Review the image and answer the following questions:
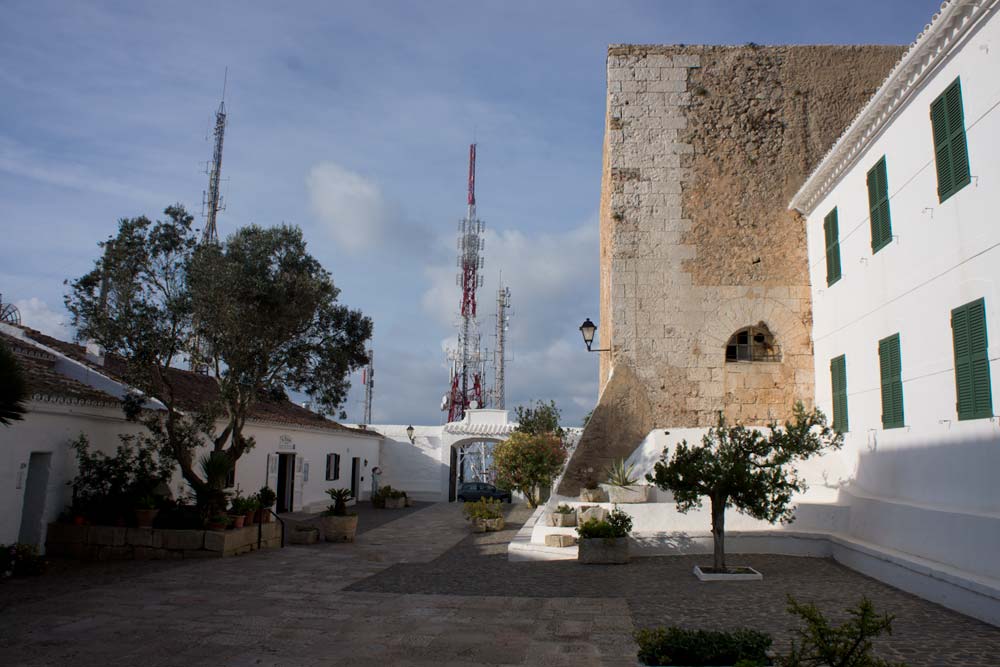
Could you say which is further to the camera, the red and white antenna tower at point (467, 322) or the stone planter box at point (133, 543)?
the red and white antenna tower at point (467, 322)

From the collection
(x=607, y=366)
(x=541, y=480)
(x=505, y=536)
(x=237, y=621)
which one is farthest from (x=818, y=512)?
(x=541, y=480)

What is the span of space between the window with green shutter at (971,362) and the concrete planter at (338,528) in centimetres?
1162

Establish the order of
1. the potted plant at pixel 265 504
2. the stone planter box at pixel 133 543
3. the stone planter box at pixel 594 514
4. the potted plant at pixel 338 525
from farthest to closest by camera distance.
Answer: the potted plant at pixel 338 525, the potted plant at pixel 265 504, the stone planter box at pixel 594 514, the stone planter box at pixel 133 543

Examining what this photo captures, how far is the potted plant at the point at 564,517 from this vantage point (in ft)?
43.7

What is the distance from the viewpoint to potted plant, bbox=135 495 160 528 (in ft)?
39.5

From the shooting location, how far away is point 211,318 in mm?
12562

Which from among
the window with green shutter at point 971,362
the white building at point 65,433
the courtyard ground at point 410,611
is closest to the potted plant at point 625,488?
the courtyard ground at point 410,611

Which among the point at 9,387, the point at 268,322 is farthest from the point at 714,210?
the point at 9,387

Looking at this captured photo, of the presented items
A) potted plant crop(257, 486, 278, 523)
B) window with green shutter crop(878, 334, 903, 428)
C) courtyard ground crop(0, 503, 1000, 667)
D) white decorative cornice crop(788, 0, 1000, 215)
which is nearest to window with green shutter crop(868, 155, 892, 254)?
white decorative cornice crop(788, 0, 1000, 215)

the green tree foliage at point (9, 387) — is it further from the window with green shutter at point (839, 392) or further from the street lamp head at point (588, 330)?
the window with green shutter at point (839, 392)

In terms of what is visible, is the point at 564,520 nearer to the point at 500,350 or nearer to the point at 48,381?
the point at 48,381

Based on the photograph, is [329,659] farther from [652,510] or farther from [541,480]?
[541,480]

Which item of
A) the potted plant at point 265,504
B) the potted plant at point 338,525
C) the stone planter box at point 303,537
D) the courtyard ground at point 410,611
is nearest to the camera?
the courtyard ground at point 410,611

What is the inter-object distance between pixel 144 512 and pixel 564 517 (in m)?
7.27
